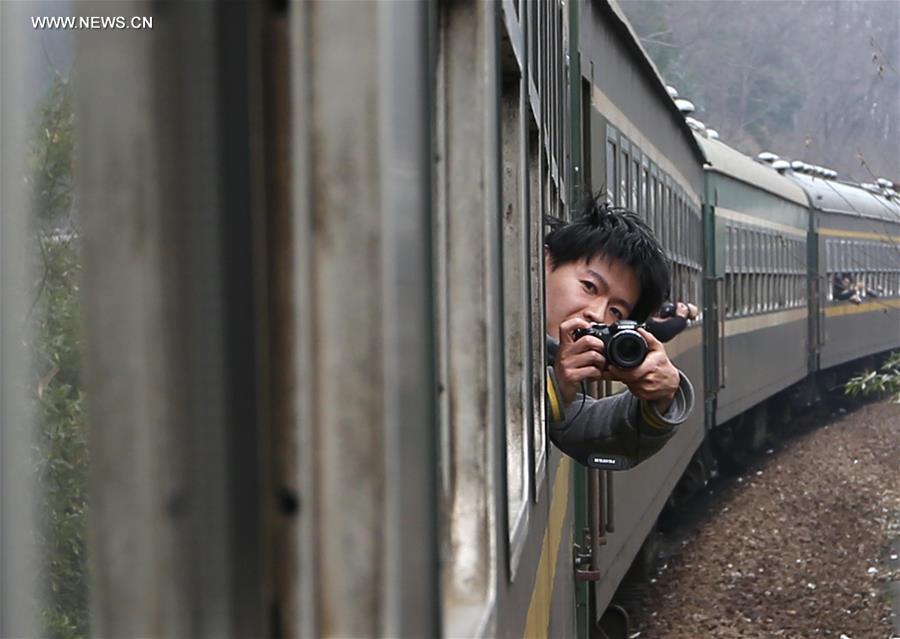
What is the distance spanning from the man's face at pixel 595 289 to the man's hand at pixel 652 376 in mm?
293

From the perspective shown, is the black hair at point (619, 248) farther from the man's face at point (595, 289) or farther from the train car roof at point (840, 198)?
the train car roof at point (840, 198)

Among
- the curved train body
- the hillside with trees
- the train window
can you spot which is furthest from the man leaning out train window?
the hillside with trees

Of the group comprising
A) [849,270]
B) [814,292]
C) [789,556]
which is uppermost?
[849,270]

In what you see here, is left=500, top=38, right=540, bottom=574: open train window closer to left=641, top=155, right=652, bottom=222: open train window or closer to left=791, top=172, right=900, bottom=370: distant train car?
left=641, top=155, right=652, bottom=222: open train window

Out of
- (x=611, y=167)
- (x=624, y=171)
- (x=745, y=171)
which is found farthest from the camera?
(x=745, y=171)

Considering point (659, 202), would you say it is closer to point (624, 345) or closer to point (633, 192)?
point (633, 192)

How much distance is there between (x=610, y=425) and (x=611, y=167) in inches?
164

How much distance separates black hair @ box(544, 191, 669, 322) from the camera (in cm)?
372

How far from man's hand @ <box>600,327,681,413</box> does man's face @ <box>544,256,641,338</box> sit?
0.29 metres

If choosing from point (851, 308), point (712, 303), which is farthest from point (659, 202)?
point (851, 308)

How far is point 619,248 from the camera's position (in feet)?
12.2

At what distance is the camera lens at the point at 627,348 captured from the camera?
310cm

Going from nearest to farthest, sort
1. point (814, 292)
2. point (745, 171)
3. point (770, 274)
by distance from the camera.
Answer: point (745, 171) < point (770, 274) < point (814, 292)

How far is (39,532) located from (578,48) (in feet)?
18.0
